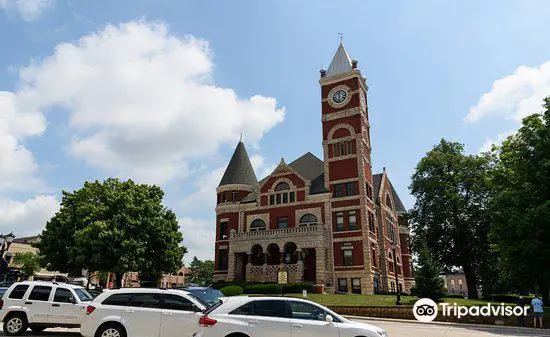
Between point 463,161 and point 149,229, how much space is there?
117 feet

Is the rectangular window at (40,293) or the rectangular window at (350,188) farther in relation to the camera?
the rectangular window at (350,188)

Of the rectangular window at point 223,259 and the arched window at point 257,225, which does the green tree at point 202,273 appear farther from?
the arched window at point 257,225

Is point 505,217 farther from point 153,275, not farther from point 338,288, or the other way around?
point 153,275

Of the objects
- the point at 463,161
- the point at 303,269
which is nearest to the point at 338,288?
the point at 303,269

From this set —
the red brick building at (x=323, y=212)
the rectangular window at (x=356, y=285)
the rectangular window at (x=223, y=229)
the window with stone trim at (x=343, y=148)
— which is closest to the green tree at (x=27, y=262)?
the rectangular window at (x=223, y=229)

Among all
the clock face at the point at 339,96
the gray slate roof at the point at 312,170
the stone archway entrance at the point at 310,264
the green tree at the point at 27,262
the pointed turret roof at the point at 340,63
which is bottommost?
the stone archway entrance at the point at 310,264

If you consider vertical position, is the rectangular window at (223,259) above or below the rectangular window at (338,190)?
below

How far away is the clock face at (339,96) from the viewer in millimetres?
49594

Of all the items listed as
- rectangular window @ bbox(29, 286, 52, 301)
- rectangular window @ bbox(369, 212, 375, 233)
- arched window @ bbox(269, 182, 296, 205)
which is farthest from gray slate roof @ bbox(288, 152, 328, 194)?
rectangular window @ bbox(29, 286, 52, 301)

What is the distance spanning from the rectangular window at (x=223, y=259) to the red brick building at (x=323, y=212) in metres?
0.12

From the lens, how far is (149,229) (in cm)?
3550

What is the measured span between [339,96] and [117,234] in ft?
99.7

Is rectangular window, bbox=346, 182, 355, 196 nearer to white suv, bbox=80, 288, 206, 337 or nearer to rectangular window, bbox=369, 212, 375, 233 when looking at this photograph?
rectangular window, bbox=369, 212, 375, 233

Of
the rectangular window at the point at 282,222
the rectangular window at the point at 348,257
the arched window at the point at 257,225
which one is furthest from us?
the arched window at the point at 257,225
